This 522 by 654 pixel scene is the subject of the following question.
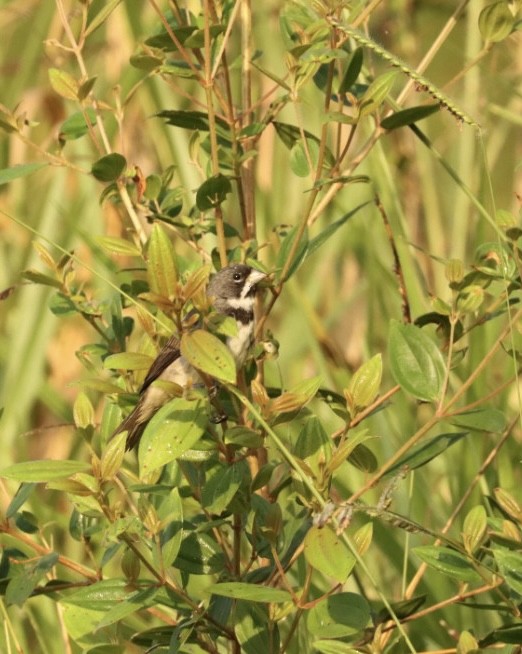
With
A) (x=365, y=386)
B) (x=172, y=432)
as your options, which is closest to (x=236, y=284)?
→ (x=365, y=386)

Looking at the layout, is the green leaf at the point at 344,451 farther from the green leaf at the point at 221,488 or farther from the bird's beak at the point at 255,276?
the bird's beak at the point at 255,276

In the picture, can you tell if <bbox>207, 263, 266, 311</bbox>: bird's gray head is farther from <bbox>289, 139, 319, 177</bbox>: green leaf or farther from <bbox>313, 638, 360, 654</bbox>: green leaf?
<bbox>313, 638, 360, 654</bbox>: green leaf

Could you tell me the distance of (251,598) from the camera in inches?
61.0

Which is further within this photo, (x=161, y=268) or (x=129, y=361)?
(x=129, y=361)

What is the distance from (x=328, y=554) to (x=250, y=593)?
0.17 metres

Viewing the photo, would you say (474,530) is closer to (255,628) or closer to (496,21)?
(255,628)

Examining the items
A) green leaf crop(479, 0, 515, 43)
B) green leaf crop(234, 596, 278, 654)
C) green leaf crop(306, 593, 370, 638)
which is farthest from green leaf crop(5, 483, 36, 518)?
green leaf crop(479, 0, 515, 43)

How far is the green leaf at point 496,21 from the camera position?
1.96 m

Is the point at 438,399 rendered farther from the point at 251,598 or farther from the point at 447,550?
the point at 251,598

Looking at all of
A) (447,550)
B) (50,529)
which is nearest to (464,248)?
(50,529)

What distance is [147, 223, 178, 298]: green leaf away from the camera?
1370 mm

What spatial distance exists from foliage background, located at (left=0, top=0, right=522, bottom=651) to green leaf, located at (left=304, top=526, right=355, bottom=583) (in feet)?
3.49

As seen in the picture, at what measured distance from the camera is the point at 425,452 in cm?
183

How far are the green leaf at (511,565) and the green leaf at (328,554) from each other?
0.67 feet
